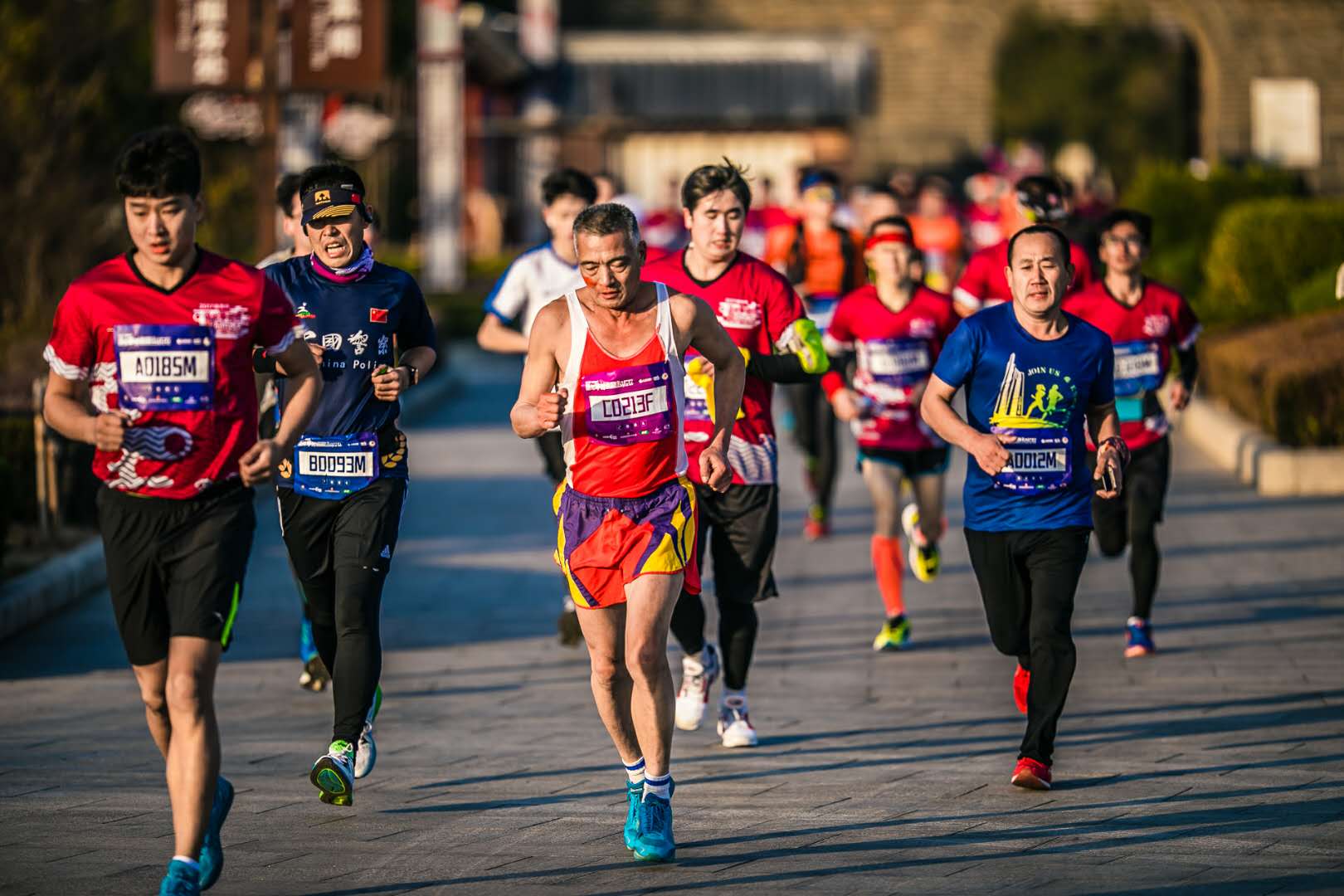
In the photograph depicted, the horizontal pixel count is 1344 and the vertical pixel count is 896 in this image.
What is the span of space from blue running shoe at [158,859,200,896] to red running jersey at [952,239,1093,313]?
5509 millimetres

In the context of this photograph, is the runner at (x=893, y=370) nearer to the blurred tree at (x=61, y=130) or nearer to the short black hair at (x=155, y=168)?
the short black hair at (x=155, y=168)

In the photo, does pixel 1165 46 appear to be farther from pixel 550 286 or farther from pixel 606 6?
pixel 550 286

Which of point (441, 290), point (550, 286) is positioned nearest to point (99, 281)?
point (550, 286)

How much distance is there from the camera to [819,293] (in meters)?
15.0

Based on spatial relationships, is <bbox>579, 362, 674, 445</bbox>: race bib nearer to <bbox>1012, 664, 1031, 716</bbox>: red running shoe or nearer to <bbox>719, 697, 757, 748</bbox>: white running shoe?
Result: <bbox>719, 697, 757, 748</bbox>: white running shoe

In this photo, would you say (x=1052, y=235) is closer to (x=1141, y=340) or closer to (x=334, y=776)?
(x=1141, y=340)

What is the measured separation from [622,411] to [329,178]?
65.7 inches

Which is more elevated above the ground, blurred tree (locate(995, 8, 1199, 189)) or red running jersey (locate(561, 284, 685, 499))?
blurred tree (locate(995, 8, 1199, 189))

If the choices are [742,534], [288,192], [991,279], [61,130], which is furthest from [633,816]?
[61,130]

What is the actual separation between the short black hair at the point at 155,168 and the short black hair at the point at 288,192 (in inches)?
120

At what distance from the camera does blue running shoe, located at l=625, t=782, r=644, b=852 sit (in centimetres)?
691

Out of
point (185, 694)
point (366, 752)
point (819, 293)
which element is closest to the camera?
point (185, 694)

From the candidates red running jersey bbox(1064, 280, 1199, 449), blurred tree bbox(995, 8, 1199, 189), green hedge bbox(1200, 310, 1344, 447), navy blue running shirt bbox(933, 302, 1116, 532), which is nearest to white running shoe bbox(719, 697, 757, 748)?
navy blue running shirt bbox(933, 302, 1116, 532)

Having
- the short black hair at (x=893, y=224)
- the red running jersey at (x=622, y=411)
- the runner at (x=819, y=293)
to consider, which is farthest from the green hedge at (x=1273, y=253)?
the red running jersey at (x=622, y=411)
